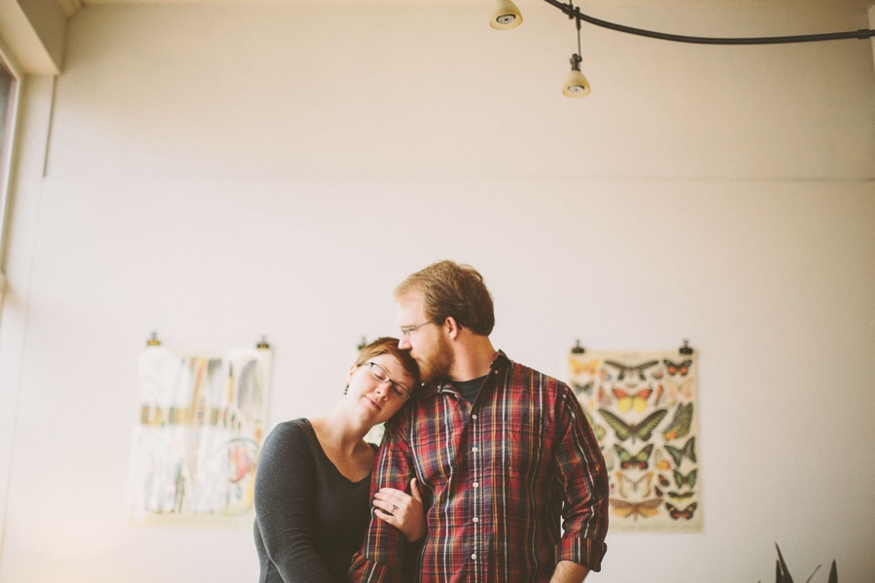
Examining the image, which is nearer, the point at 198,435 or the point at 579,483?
the point at 579,483

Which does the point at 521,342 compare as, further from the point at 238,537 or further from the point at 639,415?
the point at 238,537

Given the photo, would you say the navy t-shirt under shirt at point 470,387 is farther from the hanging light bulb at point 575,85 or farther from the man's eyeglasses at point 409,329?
the hanging light bulb at point 575,85

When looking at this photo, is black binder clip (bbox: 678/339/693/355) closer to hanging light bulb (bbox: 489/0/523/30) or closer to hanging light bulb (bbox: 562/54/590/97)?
hanging light bulb (bbox: 562/54/590/97)

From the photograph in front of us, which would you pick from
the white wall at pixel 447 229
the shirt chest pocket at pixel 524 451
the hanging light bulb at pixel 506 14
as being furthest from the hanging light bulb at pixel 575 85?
the shirt chest pocket at pixel 524 451

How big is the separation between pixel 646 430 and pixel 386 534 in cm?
209

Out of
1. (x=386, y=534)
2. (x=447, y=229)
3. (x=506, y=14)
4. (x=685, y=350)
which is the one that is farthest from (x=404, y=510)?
(x=685, y=350)

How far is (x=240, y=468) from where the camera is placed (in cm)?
344

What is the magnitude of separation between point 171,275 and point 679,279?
2744 millimetres

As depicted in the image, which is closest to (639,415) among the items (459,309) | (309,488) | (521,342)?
(521,342)

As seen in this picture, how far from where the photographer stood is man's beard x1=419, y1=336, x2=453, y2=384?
1898mm

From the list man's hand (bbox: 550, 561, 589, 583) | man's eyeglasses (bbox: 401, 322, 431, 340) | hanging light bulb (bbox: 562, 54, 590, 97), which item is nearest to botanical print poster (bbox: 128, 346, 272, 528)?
man's eyeglasses (bbox: 401, 322, 431, 340)

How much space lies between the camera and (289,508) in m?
1.70

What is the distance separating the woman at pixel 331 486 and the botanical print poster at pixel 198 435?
66.0 inches

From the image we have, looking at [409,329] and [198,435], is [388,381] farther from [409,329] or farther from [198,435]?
[198,435]
